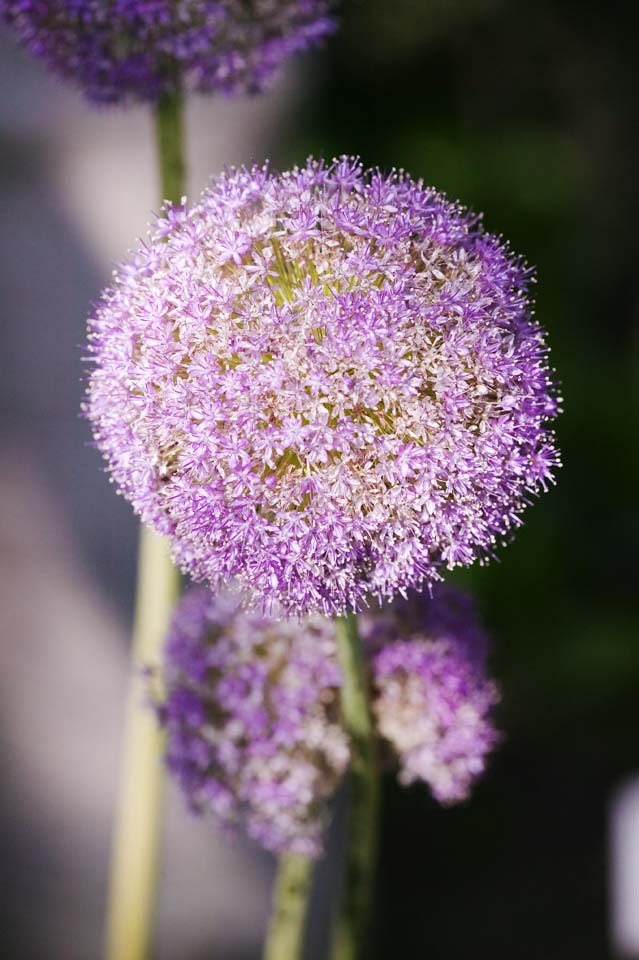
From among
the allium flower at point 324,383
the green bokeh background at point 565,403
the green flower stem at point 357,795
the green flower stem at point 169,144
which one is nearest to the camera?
the allium flower at point 324,383

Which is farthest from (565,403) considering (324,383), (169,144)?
(324,383)

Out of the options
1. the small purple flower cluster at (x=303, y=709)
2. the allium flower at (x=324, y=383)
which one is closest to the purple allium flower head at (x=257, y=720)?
the small purple flower cluster at (x=303, y=709)

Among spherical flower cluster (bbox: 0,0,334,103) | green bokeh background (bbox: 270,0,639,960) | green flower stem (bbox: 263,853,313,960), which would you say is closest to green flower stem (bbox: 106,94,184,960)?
green flower stem (bbox: 263,853,313,960)

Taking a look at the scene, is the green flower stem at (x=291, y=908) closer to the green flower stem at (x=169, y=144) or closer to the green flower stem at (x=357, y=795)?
the green flower stem at (x=357, y=795)

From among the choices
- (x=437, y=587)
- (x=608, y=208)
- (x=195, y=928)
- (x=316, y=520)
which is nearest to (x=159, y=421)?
(x=316, y=520)

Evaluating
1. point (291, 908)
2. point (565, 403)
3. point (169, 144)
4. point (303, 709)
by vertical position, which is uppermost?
point (565, 403)

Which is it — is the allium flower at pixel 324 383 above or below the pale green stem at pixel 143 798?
above

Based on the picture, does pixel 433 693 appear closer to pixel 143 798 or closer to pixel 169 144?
pixel 143 798
